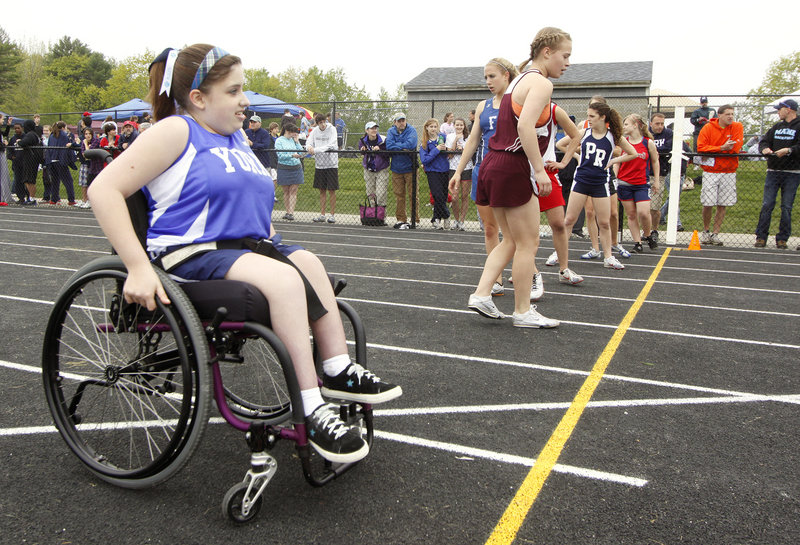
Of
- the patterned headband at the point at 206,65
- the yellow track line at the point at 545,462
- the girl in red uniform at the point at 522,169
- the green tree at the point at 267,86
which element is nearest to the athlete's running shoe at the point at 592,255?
the girl in red uniform at the point at 522,169

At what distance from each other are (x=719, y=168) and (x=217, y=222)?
9.89 metres

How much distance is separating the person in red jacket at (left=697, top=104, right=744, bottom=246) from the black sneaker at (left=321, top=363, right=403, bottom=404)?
9.41 m

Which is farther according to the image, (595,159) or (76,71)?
(76,71)

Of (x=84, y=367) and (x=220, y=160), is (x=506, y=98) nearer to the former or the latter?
(x=220, y=160)

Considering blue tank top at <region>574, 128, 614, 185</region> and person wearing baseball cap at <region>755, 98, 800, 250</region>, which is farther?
person wearing baseball cap at <region>755, 98, 800, 250</region>

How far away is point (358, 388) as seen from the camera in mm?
2463

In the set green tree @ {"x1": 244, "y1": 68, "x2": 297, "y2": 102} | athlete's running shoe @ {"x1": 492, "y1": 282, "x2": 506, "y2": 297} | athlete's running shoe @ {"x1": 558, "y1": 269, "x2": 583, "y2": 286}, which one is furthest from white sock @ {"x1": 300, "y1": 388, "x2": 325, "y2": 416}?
green tree @ {"x1": 244, "y1": 68, "x2": 297, "y2": 102}

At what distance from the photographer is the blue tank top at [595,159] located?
7.52 meters

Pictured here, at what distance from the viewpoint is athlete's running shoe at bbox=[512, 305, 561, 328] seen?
4.89 meters

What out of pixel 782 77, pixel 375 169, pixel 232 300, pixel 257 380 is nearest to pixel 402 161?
pixel 375 169

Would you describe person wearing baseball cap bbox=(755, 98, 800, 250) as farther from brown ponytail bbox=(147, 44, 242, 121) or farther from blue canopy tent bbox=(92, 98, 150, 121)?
blue canopy tent bbox=(92, 98, 150, 121)

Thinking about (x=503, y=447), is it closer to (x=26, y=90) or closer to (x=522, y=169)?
(x=522, y=169)

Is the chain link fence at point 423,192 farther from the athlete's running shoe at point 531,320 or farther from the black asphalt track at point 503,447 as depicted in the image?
the athlete's running shoe at point 531,320

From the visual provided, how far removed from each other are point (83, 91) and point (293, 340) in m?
64.9
